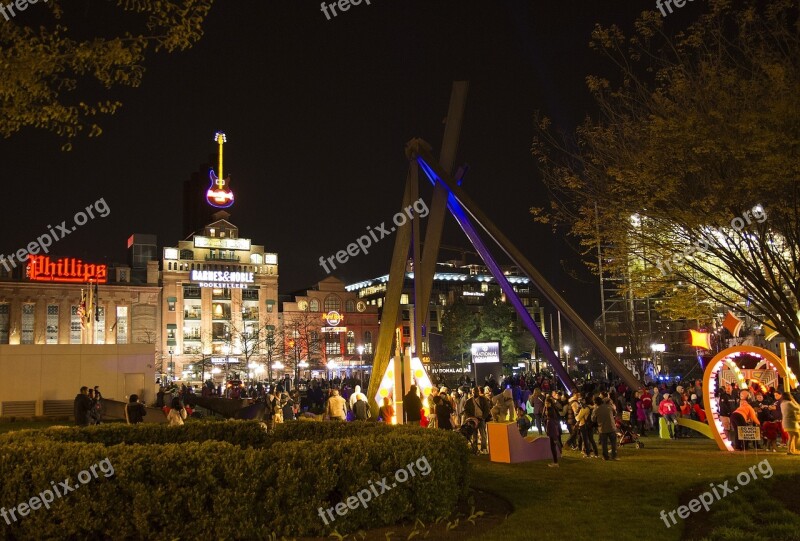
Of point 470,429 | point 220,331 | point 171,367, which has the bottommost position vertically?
point 470,429

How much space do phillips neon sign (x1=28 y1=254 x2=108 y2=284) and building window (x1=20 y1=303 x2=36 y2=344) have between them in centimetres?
307

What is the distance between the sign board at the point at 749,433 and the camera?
618 inches

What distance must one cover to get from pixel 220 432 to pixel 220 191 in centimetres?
6527

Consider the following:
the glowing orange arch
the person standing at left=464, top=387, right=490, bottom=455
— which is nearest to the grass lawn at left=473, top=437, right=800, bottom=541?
the glowing orange arch

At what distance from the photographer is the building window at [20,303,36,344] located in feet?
216

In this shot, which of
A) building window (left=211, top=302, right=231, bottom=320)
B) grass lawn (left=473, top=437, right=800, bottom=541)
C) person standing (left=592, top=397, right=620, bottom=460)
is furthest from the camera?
building window (left=211, top=302, right=231, bottom=320)

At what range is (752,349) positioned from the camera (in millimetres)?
17875

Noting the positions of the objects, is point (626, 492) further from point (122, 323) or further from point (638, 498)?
point (122, 323)

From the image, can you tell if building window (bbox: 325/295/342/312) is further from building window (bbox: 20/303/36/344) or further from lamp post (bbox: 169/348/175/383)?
building window (bbox: 20/303/36/344)

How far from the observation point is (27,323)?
66.1 metres

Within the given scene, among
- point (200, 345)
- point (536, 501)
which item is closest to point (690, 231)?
point (536, 501)

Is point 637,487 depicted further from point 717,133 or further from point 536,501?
point 717,133

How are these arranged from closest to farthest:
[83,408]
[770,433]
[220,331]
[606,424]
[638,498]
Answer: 1. [638,498]
2. [606,424]
3. [770,433]
4. [83,408]
5. [220,331]

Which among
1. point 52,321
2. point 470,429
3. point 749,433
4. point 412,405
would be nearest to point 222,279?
point 52,321
